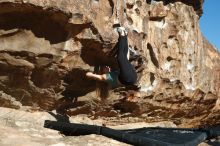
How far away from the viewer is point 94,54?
6.38 meters

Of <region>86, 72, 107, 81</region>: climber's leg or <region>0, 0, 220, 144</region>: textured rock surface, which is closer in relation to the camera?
<region>0, 0, 220, 144</region>: textured rock surface

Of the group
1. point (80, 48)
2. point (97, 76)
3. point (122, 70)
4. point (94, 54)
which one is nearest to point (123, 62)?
point (122, 70)

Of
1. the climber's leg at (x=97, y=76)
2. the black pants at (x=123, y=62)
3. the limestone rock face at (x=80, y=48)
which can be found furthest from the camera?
the climber's leg at (x=97, y=76)

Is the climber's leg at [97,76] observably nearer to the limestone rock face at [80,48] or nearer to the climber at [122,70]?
the climber at [122,70]

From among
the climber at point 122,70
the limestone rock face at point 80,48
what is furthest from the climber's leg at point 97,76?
the limestone rock face at point 80,48

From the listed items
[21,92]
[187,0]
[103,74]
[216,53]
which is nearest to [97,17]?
[103,74]

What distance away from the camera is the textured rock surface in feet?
18.6

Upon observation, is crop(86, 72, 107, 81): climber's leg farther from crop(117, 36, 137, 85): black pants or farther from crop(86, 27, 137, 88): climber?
crop(117, 36, 137, 85): black pants

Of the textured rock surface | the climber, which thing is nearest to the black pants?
the climber

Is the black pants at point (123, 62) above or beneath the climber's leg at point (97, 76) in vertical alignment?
above

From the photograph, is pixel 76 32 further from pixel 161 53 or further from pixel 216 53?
pixel 216 53

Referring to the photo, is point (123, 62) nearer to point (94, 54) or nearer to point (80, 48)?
point (94, 54)

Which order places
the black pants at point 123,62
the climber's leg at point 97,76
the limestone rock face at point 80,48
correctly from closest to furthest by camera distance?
the limestone rock face at point 80,48, the black pants at point 123,62, the climber's leg at point 97,76

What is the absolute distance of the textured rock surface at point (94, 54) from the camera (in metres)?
5.66
